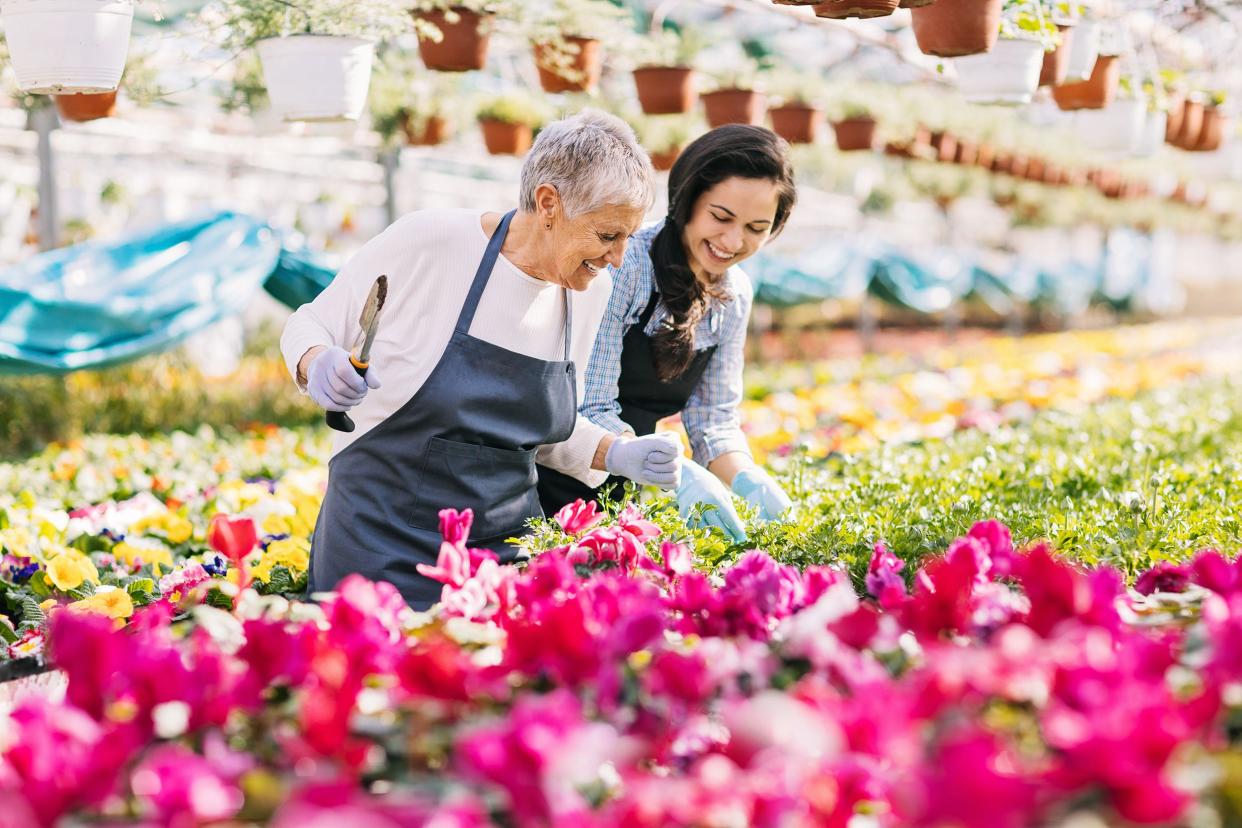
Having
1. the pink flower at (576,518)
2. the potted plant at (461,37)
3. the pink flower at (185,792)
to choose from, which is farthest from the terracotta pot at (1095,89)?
the pink flower at (185,792)

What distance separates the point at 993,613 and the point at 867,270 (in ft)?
38.3

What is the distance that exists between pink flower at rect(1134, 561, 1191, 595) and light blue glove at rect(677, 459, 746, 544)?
2.36 feet

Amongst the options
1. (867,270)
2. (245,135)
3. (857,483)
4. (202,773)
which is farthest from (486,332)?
(867,270)

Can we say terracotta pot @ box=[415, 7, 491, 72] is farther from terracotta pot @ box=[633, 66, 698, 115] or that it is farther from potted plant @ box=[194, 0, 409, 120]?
terracotta pot @ box=[633, 66, 698, 115]

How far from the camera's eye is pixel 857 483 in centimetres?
288

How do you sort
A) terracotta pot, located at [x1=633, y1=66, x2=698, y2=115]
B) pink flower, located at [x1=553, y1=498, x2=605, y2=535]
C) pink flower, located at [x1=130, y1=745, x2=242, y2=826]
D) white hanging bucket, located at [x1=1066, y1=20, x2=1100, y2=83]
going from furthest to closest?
terracotta pot, located at [x1=633, y1=66, x2=698, y2=115] < white hanging bucket, located at [x1=1066, y1=20, x2=1100, y2=83] < pink flower, located at [x1=553, y1=498, x2=605, y2=535] < pink flower, located at [x1=130, y1=745, x2=242, y2=826]

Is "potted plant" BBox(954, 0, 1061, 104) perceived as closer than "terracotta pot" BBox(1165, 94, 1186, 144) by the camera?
Yes

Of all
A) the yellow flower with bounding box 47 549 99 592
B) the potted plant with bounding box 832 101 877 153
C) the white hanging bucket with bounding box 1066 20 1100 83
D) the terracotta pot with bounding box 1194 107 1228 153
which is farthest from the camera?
the potted plant with bounding box 832 101 877 153

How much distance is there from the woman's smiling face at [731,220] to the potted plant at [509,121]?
14.8 ft

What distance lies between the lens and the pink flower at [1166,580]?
62.8 inches

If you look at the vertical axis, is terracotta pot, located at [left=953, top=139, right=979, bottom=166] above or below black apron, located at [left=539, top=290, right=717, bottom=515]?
above

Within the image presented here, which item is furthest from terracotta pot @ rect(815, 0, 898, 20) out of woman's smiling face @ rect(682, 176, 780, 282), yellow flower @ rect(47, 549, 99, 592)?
yellow flower @ rect(47, 549, 99, 592)

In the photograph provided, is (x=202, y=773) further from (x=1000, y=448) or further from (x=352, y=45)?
(x=1000, y=448)

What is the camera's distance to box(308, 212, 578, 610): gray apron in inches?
83.6
